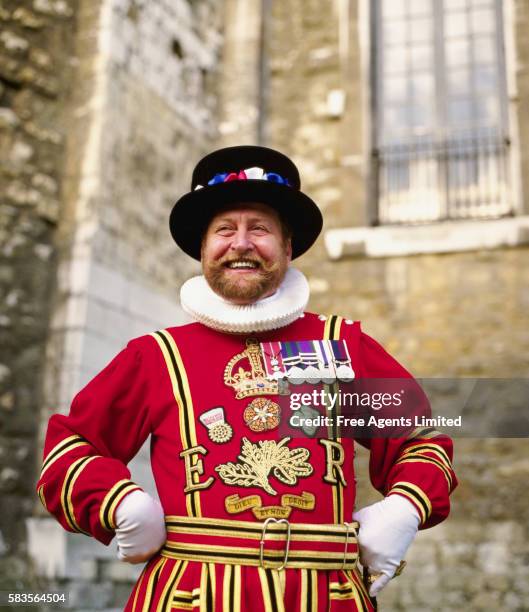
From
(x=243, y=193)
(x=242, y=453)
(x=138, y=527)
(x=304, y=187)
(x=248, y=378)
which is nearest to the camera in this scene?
(x=138, y=527)

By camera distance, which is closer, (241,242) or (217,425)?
(217,425)

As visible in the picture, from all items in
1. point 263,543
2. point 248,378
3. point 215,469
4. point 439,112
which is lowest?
point 263,543

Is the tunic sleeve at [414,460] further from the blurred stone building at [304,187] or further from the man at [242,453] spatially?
the blurred stone building at [304,187]

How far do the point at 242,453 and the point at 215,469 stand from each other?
7cm

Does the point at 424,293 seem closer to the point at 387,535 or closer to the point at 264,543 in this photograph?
the point at 387,535

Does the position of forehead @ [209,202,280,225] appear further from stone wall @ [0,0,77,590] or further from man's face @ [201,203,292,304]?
stone wall @ [0,0,77,590]

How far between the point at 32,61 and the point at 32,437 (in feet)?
8.04

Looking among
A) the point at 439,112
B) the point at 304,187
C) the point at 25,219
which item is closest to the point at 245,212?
the point at 25,219

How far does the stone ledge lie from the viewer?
6332mm

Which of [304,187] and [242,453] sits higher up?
[304,187]

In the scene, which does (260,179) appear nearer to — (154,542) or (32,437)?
(154,542)

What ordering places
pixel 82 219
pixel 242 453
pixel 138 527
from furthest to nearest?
1. pixel 82 219
2. pixel 242 453
3. pixel 138 527

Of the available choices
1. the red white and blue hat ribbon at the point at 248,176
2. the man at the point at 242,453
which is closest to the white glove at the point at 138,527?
the man at the point at 242,453

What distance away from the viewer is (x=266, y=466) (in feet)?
6.37
